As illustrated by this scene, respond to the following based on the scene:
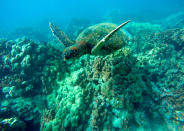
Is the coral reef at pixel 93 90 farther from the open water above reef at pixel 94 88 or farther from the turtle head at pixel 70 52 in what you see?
the turtle head at pixel 70 52

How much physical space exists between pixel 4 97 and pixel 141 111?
6233mm

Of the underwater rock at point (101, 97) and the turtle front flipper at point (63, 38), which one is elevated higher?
the turtle front flipper at point (63, 38)

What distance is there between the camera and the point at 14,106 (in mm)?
4586

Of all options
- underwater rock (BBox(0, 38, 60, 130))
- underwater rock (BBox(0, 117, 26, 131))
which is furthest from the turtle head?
underwater rock (BBox(0, 117, 26, 131))

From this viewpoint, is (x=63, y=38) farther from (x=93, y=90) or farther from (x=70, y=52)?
(x=93, y=90)

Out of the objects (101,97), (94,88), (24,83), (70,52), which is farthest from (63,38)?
(24,83)

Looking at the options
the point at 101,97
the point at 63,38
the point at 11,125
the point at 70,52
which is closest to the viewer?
the point at 70,52

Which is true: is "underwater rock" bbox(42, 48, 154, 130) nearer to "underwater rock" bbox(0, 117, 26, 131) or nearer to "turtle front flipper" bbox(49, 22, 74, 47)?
"underwater rock" bbox(0, 117, 26, 131)

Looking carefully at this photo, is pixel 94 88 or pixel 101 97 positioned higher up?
pixel 94 88

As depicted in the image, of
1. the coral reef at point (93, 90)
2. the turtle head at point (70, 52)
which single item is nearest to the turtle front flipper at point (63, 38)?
the turtle head at point (70, 52)

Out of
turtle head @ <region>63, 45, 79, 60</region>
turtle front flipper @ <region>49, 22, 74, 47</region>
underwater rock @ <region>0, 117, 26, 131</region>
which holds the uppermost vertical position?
turtle front flipper @ <region>49, 22, 74, 47</region>

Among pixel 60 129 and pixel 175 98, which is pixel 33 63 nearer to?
pixel 60 129

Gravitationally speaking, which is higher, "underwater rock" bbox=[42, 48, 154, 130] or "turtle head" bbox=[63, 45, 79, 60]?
"turtle head" bbox=[63, 45, 79, 60]

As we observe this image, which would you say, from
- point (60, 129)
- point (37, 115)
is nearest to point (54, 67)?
point (37, 115)
